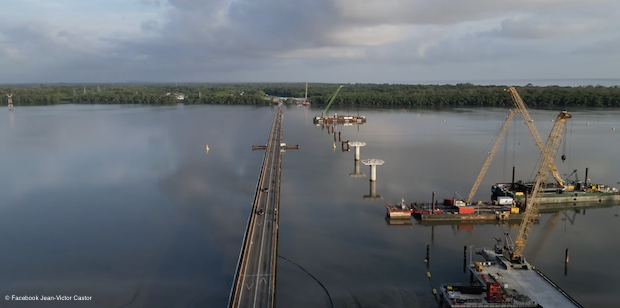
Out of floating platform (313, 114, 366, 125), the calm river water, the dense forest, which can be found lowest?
the calm river water

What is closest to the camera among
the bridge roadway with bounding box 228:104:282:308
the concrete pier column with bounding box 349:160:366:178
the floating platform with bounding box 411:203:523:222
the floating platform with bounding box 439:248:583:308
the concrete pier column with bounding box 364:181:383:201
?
the bridge roadway with bounding box 228:104:282:308

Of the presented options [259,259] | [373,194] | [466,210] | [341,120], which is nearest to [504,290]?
[259,259]

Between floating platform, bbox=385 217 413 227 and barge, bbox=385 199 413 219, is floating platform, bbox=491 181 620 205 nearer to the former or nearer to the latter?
barge, bbox=385 199 413 219

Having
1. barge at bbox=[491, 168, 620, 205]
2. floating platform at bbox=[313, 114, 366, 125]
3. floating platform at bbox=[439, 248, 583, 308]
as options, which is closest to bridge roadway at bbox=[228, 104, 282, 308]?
floating platform at bbox=[439, 248, 583, 308]

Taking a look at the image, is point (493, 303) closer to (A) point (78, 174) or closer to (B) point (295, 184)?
(B) point (295, 184)

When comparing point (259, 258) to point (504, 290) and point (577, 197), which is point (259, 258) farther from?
point (577, 197)
